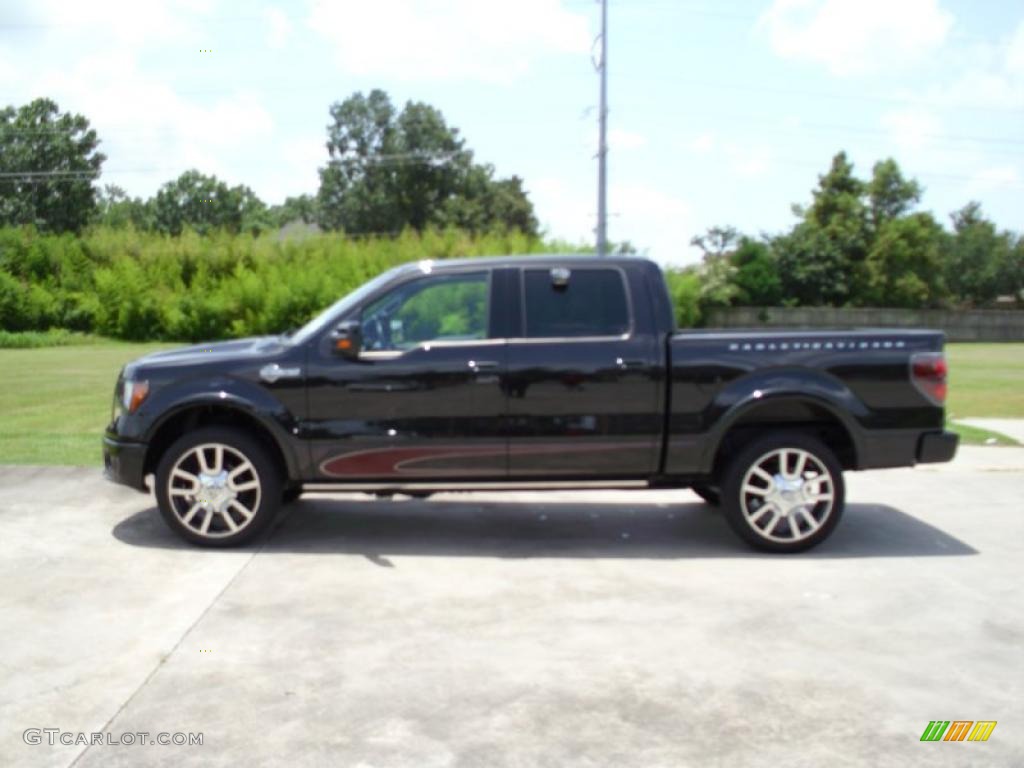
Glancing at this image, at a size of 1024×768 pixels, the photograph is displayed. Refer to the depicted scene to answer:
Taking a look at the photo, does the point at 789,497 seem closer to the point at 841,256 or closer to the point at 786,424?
the point at 786,424

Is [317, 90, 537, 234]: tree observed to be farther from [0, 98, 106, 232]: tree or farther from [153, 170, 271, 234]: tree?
[0, 98, 106, 232]: tree

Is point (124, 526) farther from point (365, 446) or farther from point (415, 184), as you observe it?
point (415, 184)

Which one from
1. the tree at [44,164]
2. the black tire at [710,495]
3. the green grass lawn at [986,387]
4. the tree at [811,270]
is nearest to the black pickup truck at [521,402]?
the black tire at [710,495]

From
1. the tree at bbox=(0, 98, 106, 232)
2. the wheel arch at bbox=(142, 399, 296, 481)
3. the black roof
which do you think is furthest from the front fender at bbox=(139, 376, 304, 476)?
the tree at bbox=(0, 98, 106, 232)

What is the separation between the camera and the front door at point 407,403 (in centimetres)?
640

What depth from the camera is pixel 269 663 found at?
4.58m

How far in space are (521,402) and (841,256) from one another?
42309 millimetres

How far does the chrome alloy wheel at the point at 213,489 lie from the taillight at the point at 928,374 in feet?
13.8

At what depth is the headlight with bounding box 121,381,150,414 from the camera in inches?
256

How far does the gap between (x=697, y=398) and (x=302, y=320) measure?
29.7 m

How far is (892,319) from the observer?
4391cm

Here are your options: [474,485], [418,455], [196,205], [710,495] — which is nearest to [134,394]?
[418,455]

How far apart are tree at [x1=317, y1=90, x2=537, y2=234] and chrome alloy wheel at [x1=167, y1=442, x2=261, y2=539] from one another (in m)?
67.4

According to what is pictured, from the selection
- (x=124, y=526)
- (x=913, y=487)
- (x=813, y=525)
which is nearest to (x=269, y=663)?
(x=124, y=526)
